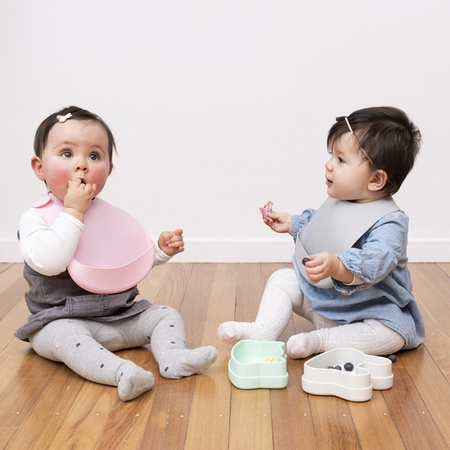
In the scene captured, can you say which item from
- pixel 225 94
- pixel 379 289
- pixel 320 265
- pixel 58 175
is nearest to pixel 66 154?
pixel 58 175

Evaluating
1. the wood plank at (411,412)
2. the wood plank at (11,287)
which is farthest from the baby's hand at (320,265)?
the wood plank at (11,287)

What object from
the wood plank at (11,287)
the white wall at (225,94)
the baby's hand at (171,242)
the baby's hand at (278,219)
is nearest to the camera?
the baby's hand at (171,242)

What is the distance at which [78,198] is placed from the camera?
52.9 inches

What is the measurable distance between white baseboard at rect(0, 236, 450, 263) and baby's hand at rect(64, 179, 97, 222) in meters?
0.94

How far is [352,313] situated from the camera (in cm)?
144

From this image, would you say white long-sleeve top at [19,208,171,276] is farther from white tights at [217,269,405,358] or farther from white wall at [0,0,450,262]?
white wall at [0,0,450,262]

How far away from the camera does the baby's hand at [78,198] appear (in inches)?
52.8

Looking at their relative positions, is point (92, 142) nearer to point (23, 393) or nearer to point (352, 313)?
point (23, 393)

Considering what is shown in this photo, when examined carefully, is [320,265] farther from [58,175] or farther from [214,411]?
[58,175]

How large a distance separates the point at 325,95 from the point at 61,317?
4.00ft

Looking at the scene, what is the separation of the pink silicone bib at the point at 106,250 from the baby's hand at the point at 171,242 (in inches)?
1.1

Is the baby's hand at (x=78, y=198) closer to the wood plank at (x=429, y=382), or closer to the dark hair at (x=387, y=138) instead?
the dark hair at (x=387, y=138)

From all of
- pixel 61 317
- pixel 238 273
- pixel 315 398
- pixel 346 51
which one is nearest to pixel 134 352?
pixel 61 317

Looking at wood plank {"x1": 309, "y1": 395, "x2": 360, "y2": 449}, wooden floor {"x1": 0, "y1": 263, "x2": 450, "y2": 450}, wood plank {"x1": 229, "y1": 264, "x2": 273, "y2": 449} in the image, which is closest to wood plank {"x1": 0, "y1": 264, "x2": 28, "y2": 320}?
wooden floor {"x1": 0, "y1": 263, "x2": 450, "y2": 450}
